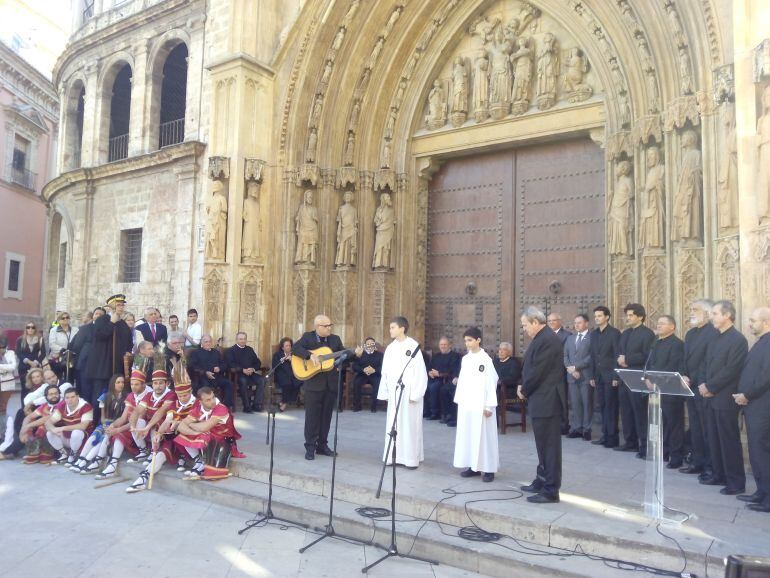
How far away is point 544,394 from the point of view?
5.71 m

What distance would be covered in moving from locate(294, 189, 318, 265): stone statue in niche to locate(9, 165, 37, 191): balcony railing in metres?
20.5

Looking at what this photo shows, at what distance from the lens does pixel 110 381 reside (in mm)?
8461

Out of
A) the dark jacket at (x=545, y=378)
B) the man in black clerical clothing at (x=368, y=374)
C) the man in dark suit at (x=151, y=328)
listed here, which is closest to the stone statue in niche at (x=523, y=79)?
the man in black clerical clothing at (x=368, y=374)

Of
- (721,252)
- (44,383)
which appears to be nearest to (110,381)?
(44,383)

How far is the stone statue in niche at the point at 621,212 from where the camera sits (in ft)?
29.5

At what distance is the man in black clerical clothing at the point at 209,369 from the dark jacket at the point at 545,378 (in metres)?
6.04

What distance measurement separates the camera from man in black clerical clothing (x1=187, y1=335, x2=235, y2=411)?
10.3m

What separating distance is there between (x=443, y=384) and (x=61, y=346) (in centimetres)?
648

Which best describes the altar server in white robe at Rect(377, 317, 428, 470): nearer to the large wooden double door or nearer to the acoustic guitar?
the acoustic guitar

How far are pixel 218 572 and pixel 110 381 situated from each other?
4.67m

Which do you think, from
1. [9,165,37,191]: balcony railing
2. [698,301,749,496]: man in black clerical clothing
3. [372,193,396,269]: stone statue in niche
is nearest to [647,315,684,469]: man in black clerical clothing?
[698,301,749,496]: man in black clerical clothing

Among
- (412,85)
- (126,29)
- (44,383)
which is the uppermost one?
(126,29)

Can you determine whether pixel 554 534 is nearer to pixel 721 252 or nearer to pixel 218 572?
pixel 218 572

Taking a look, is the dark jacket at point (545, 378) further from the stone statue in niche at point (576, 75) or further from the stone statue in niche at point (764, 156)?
the stone statue in niche at point (576, 75)
